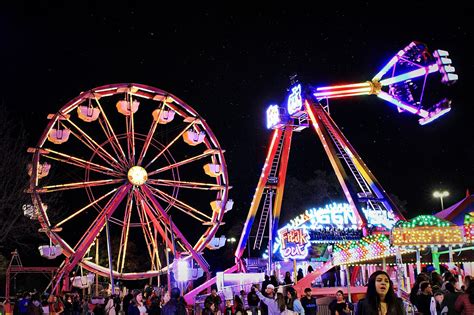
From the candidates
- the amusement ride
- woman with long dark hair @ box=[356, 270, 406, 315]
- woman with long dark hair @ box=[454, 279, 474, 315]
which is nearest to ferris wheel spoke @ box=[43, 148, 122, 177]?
the amusement ride

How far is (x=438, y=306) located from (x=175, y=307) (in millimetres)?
4357

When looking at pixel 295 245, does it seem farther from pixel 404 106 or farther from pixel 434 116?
pixel 404 106

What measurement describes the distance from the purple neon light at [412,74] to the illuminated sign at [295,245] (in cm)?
1114

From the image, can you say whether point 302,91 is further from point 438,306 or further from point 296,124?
point 438,306

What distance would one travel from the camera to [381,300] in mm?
4730

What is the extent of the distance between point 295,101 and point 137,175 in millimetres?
10742

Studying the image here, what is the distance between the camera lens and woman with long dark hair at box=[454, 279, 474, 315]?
24.6 ft

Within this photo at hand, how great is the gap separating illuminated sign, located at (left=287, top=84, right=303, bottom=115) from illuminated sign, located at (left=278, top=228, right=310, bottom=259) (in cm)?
1010

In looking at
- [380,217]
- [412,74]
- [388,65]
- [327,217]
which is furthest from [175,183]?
[412,74]

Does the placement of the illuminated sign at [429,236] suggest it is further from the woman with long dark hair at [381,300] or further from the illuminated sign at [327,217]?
the woman with long dark hair at [381,300]

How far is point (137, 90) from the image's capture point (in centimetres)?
2981

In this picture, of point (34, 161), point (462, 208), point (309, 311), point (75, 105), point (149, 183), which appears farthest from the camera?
point (149, 183)

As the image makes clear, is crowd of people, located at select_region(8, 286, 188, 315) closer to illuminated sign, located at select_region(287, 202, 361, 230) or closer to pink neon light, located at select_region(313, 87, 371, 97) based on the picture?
illuminated sign, located at select_region(287, 202, 361, 230)

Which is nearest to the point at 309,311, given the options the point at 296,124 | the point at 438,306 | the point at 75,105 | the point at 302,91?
the point at 438,306
